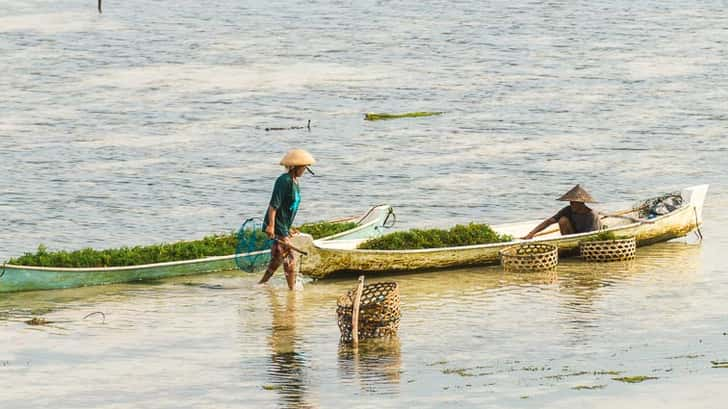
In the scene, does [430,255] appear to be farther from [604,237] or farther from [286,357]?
[286,357]

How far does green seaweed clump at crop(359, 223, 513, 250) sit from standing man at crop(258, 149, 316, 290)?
154cm

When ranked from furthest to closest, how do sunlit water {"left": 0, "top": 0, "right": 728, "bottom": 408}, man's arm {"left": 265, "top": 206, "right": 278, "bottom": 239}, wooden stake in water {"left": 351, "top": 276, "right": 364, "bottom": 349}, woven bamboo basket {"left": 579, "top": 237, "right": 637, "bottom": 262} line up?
woven bamboo basket {"left": 579, "top": 237, "right": 637, "bottom": 262}
man's arm {"left": 265, "top": 206, "right": 278, "bottom": 239}
wooden stake in water {"left": 351, "top": 276, "right": 364, "bottom": 349}
sunlit water {"left": 0, "top": 0, "right": 728, "bottom": 408}

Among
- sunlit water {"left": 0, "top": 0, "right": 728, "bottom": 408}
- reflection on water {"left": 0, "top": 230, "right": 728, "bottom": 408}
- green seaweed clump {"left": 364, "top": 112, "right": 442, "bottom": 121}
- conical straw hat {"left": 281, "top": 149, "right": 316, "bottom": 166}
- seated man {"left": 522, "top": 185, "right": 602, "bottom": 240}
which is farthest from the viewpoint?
green seaweed clump {"left": 364, "top": 112, "right": 442, "bottom": 121}

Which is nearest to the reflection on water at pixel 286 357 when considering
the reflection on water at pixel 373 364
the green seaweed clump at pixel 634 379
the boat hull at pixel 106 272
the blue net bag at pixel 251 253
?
the reflection on water at pixel 373 364

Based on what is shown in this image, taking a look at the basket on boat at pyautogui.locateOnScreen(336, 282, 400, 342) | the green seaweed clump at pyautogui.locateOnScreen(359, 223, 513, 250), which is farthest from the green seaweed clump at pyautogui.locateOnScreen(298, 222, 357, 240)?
the basket on boat at pyautogui.locateOnScreen(336, 282, 400, 342)

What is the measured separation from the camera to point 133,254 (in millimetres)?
18281

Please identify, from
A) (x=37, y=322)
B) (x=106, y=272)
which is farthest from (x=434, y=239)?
(x=37, y=322)

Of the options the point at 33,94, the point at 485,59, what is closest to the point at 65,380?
the point at 33,94

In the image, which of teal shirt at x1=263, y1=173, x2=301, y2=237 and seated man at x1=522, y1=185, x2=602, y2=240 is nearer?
teal shirt at x1=263, y1=173, x2=301, y2=237

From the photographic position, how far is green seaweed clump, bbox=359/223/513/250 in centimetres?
1864

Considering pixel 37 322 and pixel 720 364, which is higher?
pixel 37 322

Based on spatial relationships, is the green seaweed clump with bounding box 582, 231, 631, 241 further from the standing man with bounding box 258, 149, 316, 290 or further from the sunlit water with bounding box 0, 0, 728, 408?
the standing man with bounding box 258, 149, 316, 290

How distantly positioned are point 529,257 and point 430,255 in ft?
3.81

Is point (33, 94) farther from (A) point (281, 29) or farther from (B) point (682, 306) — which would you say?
(B) point (682, 306)
